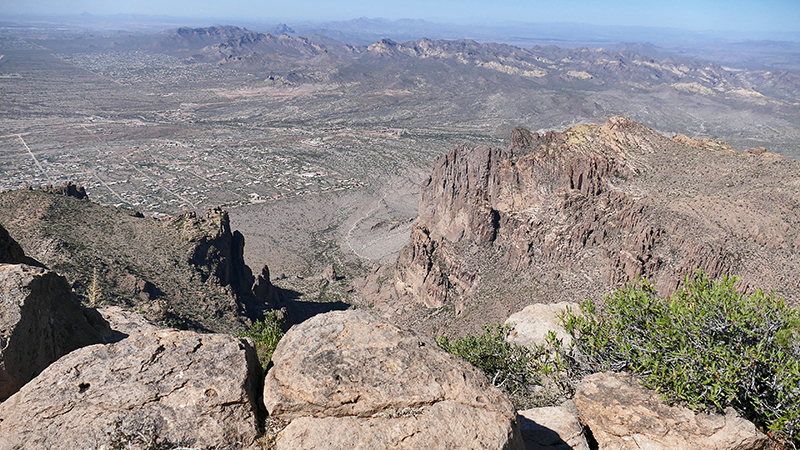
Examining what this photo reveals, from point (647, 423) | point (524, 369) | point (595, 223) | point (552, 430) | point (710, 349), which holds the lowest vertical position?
point (595, 223)

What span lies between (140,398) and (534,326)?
790 inches

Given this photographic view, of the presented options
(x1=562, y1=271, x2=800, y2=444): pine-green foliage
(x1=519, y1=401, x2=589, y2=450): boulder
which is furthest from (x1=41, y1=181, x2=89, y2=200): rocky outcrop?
(x1=562, y1=271, x2=800, y2=444): pine-green foliage

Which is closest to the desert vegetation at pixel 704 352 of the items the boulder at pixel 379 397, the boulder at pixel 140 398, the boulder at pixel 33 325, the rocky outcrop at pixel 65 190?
the boulder at pixel 379 397

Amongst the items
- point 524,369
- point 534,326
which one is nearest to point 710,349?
point 524,369

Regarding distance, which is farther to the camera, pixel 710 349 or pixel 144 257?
pixel 144 257

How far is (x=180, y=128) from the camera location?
194 meters

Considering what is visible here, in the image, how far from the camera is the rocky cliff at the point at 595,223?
129 ft

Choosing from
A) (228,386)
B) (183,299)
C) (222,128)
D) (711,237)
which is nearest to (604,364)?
(228,386)

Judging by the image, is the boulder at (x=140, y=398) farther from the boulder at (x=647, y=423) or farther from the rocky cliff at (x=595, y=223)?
the rocky cliff at (x=595, y=223)

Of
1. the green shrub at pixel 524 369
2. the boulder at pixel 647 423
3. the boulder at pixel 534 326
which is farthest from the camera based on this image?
the boulder at pixel 534 326

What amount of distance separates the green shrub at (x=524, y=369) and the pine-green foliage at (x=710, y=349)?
1572mm

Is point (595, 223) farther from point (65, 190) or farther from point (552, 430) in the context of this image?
point (65, 190)

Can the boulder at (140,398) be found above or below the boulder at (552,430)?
above

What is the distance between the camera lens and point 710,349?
12.7 m
